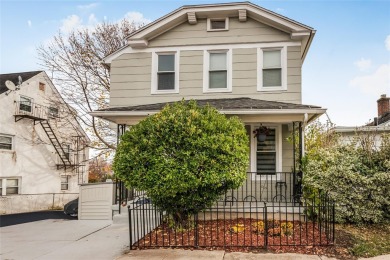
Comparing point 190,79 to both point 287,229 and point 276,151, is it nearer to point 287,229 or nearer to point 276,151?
point 276,151

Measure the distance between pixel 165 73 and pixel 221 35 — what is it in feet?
7.72

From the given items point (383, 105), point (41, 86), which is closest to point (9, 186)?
point (41, 86)

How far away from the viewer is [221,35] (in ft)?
36.1

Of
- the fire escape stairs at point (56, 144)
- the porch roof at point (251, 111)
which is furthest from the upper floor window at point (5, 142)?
the porch roof at point (251, 111)

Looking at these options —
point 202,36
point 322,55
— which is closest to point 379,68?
point 322,55

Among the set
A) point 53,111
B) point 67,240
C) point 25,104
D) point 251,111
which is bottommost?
point 67,240

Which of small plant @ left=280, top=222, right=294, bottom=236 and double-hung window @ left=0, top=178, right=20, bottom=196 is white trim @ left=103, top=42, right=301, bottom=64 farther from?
double-hung window @ left=0, top=178, right=20, bottom=196

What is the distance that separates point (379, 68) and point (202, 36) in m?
9.85

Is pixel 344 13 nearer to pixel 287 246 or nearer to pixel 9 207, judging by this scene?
pixel 287 246

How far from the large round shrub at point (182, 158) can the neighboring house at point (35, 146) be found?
36.9ft

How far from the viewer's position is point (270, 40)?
35.1ft

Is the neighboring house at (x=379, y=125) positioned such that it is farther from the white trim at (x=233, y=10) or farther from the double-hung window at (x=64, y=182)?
the double-hung window at (x=64, y=182)

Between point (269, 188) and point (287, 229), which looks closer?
point (287, 229)

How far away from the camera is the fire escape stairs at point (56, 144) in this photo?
19.0 m
